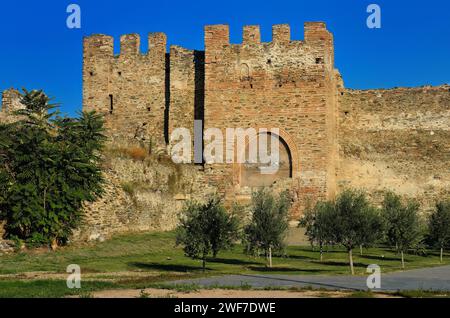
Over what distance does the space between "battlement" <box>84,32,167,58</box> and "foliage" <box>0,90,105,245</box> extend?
1314cm

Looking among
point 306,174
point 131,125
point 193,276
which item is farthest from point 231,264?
point 131,125

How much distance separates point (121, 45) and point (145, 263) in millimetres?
18103

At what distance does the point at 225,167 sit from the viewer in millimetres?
33500

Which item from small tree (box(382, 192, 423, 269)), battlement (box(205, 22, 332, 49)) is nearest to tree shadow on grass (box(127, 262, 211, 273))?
small tree (box(382, 192, 423, 269))

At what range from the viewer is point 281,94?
1308 inches

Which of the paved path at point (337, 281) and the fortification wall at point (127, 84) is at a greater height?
the fortification wall at point (127, 84)

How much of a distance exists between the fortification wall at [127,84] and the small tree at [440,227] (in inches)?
572

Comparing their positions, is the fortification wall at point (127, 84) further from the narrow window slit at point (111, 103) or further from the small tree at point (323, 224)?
the small tree at point (323, 224)

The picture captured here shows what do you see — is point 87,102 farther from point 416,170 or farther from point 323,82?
point 416,170

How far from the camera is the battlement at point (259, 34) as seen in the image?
108 ft

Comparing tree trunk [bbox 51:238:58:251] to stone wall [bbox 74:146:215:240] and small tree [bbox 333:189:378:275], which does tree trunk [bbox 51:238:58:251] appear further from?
small tree [bbox 333:189:378:275]

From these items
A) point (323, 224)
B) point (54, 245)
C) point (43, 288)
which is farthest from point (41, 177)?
point (323, 224)

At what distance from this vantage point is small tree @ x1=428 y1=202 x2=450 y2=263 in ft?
90.3

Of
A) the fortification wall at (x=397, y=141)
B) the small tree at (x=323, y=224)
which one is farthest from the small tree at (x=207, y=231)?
the fortification wall at (x=397, y=141)
